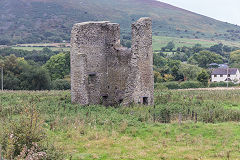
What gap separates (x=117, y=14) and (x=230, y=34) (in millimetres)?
58923

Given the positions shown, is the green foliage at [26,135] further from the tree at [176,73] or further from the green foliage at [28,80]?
the tree at [176,73]

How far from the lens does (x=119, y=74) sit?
28531 mm

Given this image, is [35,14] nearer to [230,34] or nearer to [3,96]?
[230,34]

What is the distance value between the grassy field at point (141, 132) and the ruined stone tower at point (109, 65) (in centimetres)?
207

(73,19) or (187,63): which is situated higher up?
(73,19)

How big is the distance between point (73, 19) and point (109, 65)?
13096 centimetres

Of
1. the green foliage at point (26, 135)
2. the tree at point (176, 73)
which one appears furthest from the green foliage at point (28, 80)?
the green foliage at point (26, 135)

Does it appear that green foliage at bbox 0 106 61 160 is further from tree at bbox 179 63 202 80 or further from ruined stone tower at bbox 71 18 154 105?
tree at bbox 179 63 202 80

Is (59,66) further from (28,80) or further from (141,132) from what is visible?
(141,132)

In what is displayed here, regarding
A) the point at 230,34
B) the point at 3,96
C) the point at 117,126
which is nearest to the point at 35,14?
→ the point at 230,34

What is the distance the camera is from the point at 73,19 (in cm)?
15638

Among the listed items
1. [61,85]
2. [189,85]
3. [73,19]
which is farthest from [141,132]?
[73,19]

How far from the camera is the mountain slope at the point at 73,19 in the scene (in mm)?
146875

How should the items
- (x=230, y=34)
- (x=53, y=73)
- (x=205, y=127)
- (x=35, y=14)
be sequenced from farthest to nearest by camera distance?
(x=230, y=34), (x=35, y=14), (x=53, y=73), (x=205, y=127)
